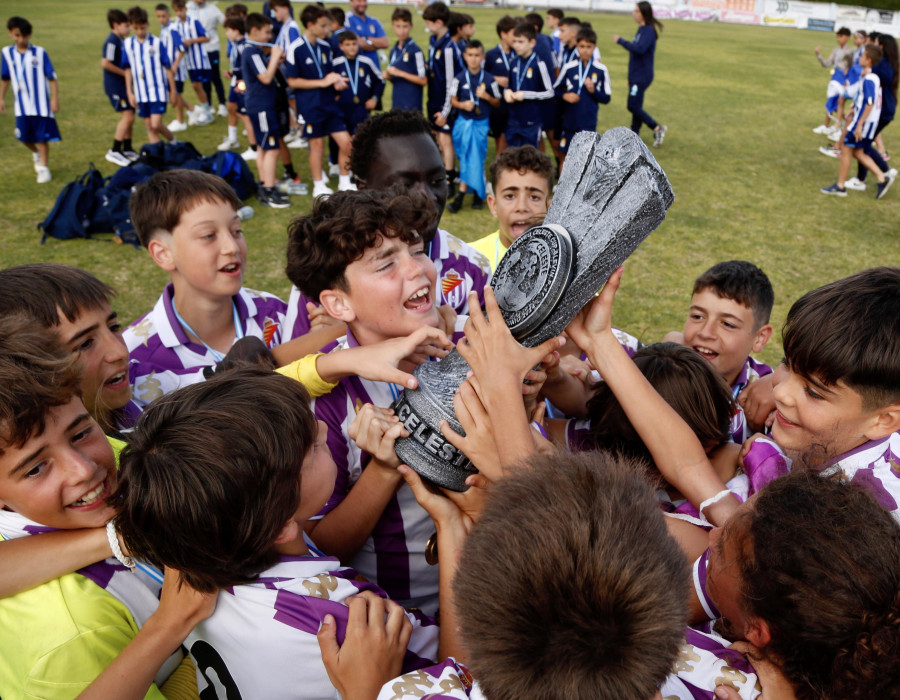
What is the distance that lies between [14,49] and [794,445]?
1148 cm

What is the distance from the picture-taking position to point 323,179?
31.0 ft

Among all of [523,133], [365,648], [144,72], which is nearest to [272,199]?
[144,72]

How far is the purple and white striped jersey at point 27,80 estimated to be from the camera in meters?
9.37

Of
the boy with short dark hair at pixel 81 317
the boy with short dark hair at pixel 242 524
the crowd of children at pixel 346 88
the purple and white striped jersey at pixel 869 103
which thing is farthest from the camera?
the purple and white striped jersey at pixel 869 103

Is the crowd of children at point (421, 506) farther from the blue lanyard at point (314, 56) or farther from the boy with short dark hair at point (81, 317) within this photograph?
the blue lanyard at point (314, 56)

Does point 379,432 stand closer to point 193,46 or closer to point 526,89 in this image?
point 526,89

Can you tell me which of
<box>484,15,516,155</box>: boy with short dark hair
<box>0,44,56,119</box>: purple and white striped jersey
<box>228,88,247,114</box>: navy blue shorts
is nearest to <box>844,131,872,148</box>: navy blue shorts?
<box>484,15,516,155</box>: boy with short dark hair

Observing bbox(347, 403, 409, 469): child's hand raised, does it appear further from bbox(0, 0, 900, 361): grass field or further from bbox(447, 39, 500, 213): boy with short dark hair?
bbox(447, 39, 500, 213): boy with short dark hair

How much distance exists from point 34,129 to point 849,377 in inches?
431

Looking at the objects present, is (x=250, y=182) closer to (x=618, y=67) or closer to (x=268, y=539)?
(x=268, y=539)

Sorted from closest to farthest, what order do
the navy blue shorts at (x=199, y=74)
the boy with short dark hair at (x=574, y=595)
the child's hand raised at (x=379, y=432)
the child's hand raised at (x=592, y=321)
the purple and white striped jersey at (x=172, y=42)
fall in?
the boy with short dark hair at (x=574, y=595), the child's hand raised at (x=379, y=432), the child's hand raised at (x=592, y=321), the purple and white striped jersey at (x=172, y=42), the navy blue shorts at (x=199, y=74)

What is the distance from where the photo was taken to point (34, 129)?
9492mm

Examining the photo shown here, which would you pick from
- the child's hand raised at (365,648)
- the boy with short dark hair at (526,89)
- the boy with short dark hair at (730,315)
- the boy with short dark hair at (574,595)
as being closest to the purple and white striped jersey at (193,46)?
the boy with short dark hair at (526,89)

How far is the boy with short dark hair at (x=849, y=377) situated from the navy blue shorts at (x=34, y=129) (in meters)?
10.7
